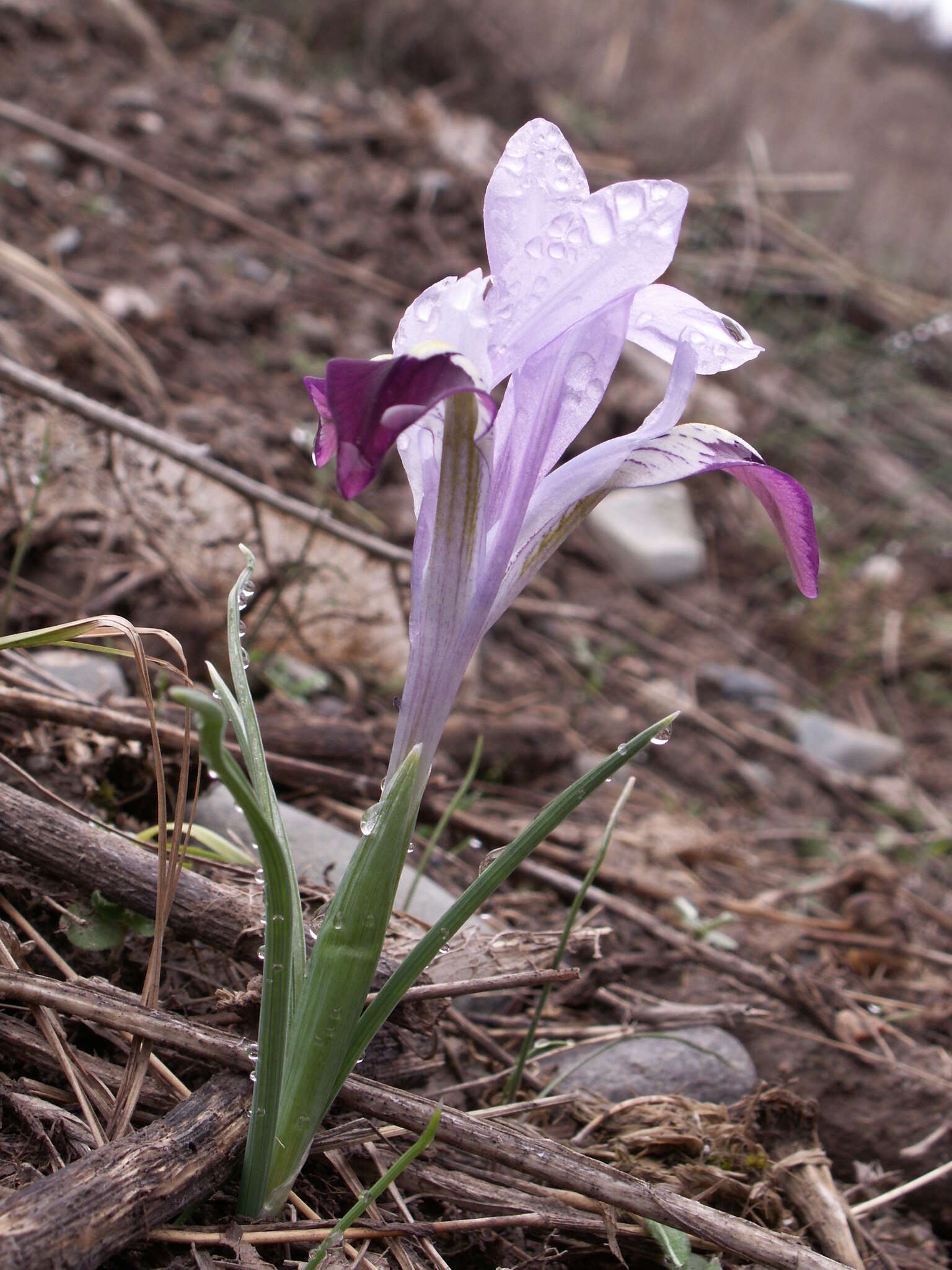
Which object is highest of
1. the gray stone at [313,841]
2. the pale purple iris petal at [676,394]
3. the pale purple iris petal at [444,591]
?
the pale purple iris petal at [676,394]

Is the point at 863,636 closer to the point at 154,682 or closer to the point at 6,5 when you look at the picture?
the point at 154,682

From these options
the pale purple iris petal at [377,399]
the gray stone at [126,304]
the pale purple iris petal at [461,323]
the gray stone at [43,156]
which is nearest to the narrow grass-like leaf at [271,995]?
the pale purple iris petal at [377,399]

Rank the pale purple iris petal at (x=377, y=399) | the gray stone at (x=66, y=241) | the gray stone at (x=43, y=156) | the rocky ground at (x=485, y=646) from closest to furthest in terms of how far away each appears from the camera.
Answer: the pale purple iris petal at (x=377, y=399) < the rocky ground at (x=485, y=646) < the gray stone at (x=66, y=241) < the gray stone at (x=43, y=156)

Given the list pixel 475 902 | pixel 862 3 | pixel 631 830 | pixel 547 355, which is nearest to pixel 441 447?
pixel 547 355

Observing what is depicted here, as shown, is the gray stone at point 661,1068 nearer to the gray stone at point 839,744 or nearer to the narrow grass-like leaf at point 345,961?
the narrow grass-like leaf at point 345,961

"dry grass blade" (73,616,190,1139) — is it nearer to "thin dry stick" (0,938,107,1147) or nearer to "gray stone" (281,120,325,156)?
"thin dry stick" (0,938,107,1147)

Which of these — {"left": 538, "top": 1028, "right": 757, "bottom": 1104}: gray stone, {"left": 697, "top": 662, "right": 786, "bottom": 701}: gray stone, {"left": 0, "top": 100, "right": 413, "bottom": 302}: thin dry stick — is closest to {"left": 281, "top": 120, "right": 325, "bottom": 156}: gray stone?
{"left": 0, "top": 100, "right": 413, "bottom": 302}: thin dry stick
